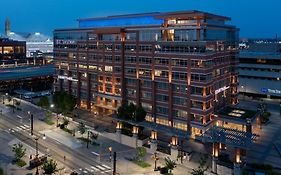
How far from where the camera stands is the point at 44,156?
67.4 meters

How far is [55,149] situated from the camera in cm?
7450

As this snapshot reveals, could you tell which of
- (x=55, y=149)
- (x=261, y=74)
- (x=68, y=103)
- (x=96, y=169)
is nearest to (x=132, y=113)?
(x=96, y=169)

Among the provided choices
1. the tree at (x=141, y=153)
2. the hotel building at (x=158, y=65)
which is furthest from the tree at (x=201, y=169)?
the hotel building at (x=158, y=65)

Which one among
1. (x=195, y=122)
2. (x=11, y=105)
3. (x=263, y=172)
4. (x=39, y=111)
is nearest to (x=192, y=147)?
(x=195, y=122)

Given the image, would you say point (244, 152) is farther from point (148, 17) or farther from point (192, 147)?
point (148, 17)

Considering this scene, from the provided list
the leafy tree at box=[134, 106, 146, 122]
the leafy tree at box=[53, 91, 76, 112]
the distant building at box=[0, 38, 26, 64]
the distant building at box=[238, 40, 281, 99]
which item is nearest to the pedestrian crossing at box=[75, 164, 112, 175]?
the leafy tree at box=[134, 106, 146, 122]

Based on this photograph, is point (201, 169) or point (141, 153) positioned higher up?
point (141, 153)

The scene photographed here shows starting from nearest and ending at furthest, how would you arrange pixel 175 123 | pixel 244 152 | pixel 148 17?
pixel 244 152, pixel 175 123, pixel 148 17

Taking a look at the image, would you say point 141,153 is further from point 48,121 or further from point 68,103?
point 48,121

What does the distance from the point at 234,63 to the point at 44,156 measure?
61.7 m

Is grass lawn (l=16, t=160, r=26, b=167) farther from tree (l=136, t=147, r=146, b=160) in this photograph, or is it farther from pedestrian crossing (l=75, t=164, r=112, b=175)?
tree (l=136, t=147, r=146, b=160)

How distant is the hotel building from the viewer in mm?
77500

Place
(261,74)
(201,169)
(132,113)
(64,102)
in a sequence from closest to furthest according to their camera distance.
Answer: (201,169), (132,113), (64,102), (261,74)

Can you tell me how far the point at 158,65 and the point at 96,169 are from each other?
32963 millimetres
